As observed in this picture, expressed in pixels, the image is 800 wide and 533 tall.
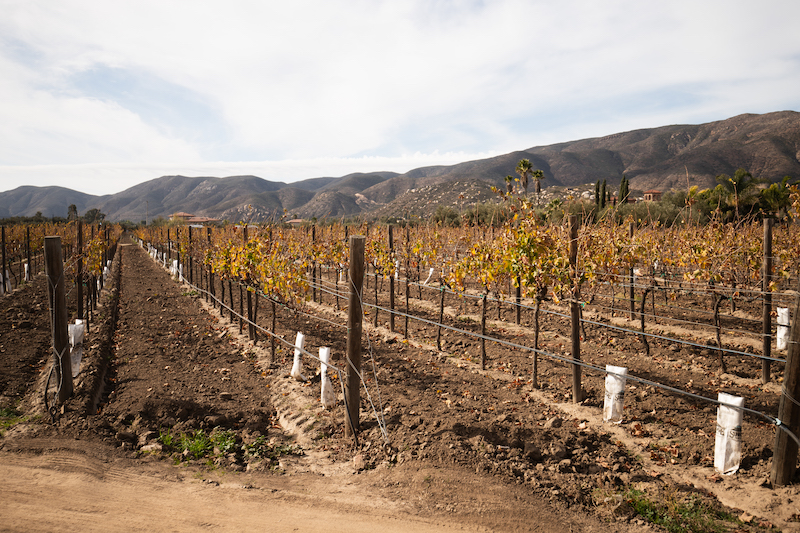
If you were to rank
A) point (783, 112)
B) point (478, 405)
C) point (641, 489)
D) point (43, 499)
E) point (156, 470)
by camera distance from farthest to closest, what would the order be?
point (783, 112) < point (478, 405) < point (156, 470) < point (641, 489) < point (43, 499)

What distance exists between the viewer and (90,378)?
6445 millimetres

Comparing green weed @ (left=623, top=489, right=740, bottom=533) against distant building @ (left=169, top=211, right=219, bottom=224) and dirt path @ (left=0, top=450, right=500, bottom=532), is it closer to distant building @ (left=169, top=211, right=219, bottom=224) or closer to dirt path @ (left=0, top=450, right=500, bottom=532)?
dirt path @ (left=0, top=450, right=500, bottom=532)

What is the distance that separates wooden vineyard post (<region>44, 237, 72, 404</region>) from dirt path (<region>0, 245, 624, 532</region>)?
0.97 ft

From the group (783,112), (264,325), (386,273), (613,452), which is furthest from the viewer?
(783,112)

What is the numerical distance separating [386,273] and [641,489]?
8.32 metres

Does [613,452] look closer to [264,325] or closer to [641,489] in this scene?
[641,489]

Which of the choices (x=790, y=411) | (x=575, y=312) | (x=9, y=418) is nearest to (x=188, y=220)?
(x=9, y=418)

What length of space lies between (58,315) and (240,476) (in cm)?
349

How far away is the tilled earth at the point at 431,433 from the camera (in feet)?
12.0

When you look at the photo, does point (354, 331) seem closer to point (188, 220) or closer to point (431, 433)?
point (431, 433)

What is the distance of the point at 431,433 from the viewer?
4629 millimetres

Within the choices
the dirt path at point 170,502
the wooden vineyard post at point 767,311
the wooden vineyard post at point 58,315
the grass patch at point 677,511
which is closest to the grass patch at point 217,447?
the dirt path at point 170,502

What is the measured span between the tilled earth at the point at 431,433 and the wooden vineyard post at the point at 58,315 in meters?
0.35

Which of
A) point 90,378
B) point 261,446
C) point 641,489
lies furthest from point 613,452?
point 90,378
